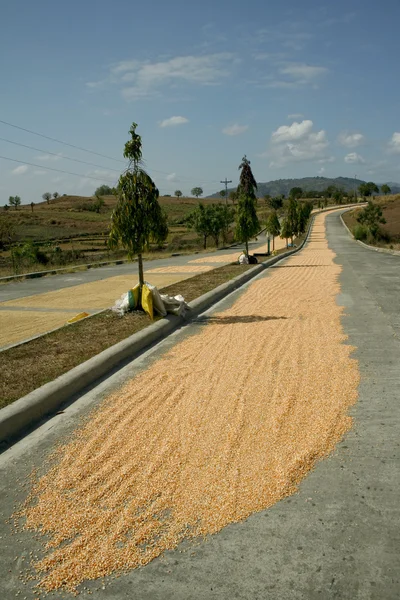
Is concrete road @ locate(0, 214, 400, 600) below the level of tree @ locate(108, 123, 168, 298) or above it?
below

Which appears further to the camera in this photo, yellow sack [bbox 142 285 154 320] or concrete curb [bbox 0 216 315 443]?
yellow sack [bbox 142 285 154 320]

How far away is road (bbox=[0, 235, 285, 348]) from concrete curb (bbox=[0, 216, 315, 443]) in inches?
101

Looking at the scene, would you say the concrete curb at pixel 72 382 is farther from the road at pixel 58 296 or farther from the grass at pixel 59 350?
the road at pixel 58 296

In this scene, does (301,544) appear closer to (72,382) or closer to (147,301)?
(72,382)

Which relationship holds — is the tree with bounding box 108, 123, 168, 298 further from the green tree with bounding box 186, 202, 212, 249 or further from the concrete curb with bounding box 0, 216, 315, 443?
the green tree with bounding box 186, 202, 212, 249

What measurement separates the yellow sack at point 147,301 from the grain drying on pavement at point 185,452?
2705 millimetres

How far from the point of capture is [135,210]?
448 inches

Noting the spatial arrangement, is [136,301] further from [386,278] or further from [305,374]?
[386,278]

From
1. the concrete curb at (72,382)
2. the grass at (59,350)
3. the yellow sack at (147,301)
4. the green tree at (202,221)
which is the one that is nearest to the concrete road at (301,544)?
the concrete curb at (72,382)

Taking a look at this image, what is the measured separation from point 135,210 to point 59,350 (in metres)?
4.30

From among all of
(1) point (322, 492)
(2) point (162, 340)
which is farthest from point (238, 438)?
(2) point (162, 340)

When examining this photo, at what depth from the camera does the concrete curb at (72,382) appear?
5219 mm

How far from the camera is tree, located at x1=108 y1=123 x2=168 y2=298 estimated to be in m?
11.4

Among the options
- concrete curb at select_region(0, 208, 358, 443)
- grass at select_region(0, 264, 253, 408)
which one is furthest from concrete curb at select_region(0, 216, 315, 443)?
grass at select_region(0, 264, 253, 408)
